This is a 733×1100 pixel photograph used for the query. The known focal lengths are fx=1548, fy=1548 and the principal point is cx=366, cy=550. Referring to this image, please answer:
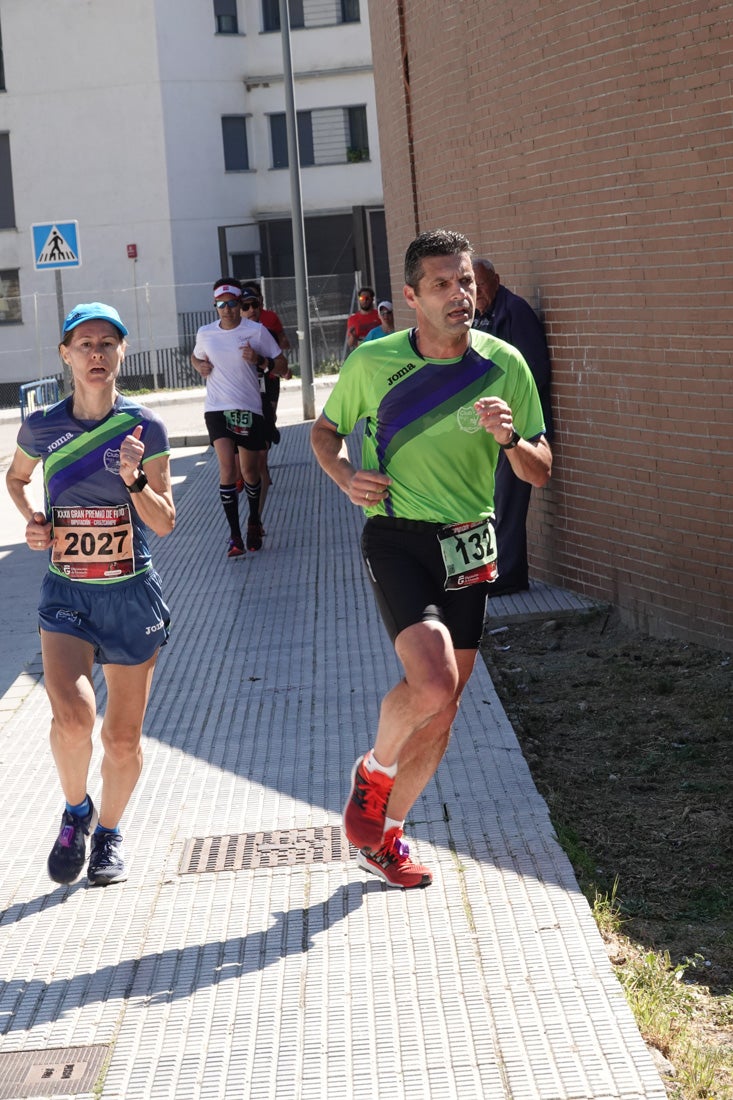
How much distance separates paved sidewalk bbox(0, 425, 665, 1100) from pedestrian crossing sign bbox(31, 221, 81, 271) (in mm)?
13361

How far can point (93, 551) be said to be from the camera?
205 inches

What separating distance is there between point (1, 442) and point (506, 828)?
21.9m

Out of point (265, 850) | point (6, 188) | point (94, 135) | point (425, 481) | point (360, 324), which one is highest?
point (94, 135)

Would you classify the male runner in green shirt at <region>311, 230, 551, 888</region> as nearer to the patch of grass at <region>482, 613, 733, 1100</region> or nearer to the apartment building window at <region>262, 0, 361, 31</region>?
the patch of grass at <region>482, 613, 733, 1100</region>

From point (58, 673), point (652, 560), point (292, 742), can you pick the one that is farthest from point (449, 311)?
point (652, 560)

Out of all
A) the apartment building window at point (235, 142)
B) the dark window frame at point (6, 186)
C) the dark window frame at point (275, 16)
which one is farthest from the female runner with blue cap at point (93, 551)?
the dark window frame at point (275, 16)

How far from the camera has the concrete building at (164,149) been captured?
4059 cm

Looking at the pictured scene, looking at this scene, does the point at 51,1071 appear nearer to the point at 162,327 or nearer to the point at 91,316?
the point at 91,316

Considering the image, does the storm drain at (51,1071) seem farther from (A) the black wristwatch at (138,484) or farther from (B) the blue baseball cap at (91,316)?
(B) the blue baseball cap at (91,316)

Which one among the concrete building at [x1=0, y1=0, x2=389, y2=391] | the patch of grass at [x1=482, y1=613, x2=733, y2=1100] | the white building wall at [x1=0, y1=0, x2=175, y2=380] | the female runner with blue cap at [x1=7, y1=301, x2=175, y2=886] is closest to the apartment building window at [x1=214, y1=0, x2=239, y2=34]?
the concrete building at [x1=0, y1=0, x2=389, y2=391]

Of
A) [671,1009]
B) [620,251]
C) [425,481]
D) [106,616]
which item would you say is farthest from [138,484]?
[620,251]

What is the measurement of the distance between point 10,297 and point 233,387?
32.3 meters

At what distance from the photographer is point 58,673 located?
16.7 feet

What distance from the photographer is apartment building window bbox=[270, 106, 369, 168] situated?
4412cm
